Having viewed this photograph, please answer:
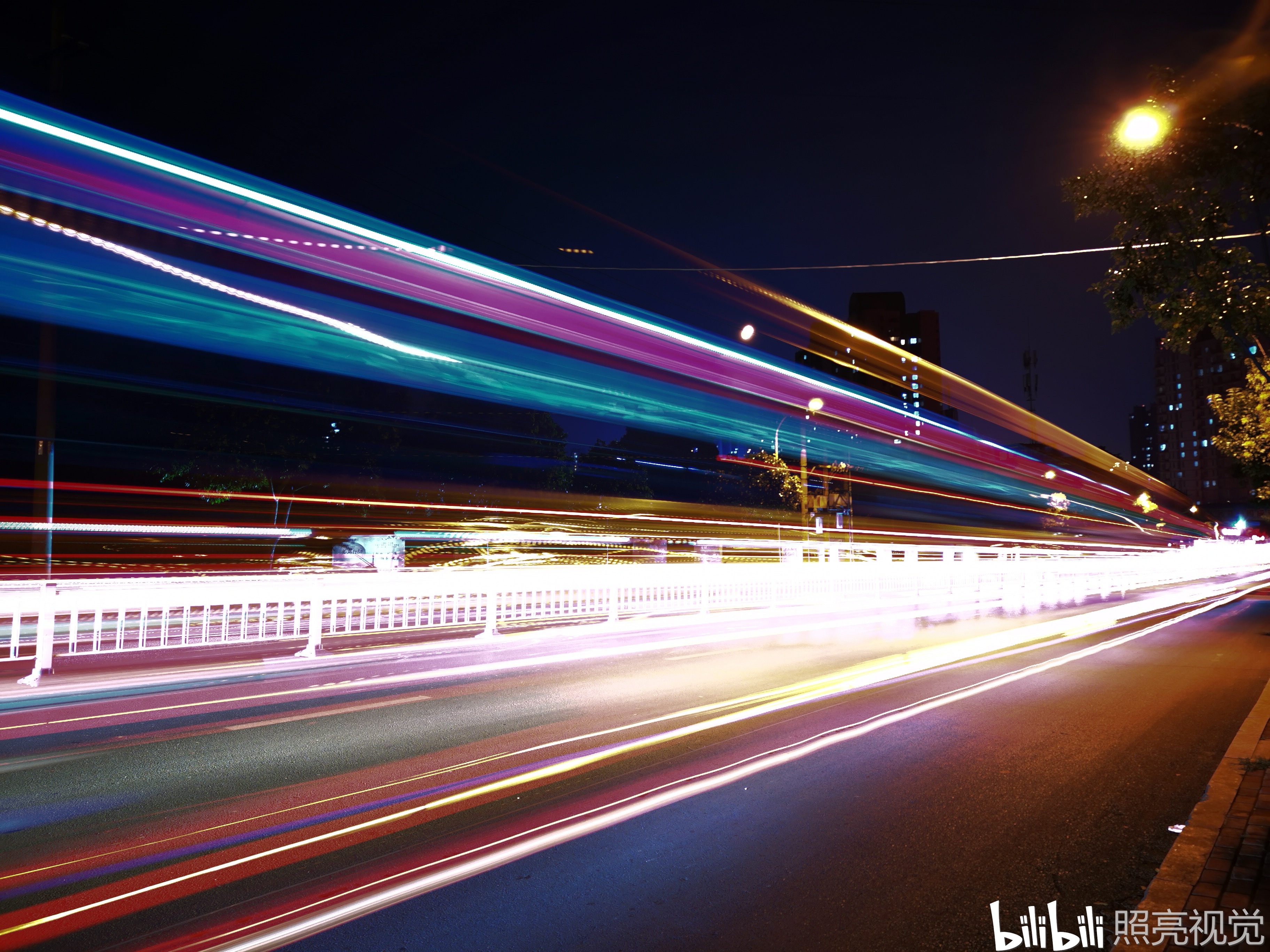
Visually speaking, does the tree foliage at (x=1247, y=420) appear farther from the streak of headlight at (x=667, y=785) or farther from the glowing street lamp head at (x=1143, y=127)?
the glowing street lamp head at (x=1143, y=127)

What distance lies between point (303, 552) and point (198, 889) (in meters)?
26.7

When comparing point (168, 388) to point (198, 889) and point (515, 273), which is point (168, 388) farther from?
point (198, 889)

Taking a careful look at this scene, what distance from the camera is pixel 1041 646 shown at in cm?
1357

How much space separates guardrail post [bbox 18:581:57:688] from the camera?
902cm

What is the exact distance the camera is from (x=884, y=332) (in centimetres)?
14075

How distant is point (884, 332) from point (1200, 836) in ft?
477

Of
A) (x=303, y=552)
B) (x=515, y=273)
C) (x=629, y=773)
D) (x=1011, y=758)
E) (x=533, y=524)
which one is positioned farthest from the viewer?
(x=533, y=524)

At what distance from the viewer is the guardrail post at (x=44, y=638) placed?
9016 mm

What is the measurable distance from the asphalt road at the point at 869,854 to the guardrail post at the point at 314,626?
26.2 ft

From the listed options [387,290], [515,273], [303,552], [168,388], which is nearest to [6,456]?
[168,388]

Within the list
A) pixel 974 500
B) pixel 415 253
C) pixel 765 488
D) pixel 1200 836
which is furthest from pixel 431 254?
pixel 974 500

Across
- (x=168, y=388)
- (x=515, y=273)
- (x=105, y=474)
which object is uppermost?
(x=515, y=273)

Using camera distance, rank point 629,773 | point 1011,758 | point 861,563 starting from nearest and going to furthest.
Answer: point 629,773 < point 1011,758 < point 861,563

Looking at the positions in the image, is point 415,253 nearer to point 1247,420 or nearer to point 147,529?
point 147,529
